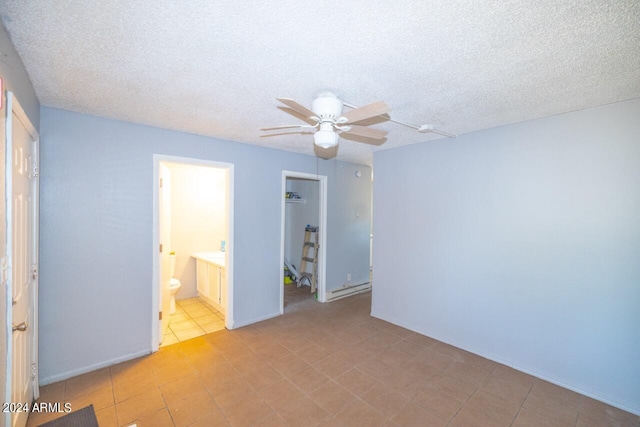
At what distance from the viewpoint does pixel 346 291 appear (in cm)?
475

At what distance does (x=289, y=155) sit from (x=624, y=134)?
11.0 ft

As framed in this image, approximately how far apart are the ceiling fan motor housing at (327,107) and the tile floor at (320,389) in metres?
2.14

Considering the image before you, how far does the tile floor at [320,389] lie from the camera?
1968 millimetres

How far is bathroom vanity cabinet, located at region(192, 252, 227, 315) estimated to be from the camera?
12.3ft

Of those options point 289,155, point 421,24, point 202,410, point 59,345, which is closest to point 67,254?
point 59,345

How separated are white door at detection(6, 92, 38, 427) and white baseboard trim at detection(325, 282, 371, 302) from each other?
337cm

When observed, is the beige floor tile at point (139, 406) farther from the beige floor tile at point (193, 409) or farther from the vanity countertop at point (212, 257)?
the vanity countertop at point (212, 257)

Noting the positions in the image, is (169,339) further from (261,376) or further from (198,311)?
(261,376)

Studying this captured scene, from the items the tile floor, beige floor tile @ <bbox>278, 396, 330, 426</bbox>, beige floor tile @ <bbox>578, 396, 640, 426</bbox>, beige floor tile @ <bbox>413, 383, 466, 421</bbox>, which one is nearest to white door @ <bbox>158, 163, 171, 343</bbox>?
the tile floor

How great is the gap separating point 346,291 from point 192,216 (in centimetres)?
299

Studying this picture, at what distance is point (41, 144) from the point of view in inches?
89.6

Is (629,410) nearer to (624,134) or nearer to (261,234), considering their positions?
(624,134)

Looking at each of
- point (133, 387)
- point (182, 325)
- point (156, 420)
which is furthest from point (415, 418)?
point (182, 325)

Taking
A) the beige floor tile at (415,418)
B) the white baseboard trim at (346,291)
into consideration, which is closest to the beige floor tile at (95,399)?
the beige floor tile at (415,418)
